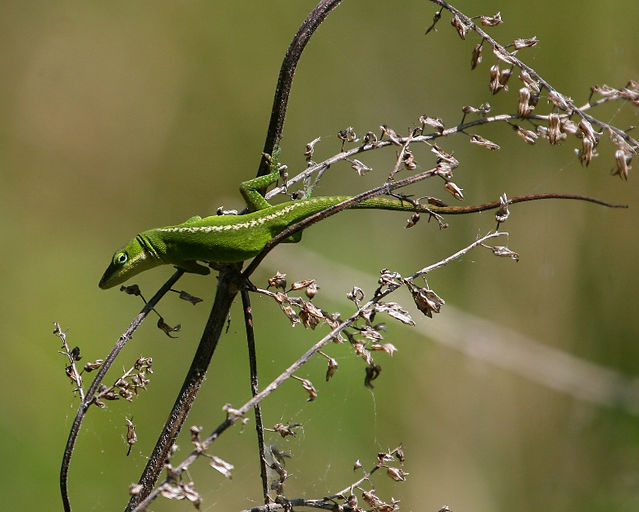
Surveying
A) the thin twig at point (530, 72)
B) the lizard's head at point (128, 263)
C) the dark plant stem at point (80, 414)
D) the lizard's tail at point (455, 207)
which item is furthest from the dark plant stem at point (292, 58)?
the lizard's head at point (128, 263)

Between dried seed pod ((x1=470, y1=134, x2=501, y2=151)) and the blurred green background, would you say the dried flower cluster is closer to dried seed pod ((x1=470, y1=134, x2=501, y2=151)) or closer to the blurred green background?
dried seed pod ((x1=470, y1=134, x2=501, y2=151))

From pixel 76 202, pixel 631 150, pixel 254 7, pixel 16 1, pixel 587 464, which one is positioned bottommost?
pixel 631 150

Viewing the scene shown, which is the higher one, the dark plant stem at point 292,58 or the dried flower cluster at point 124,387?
the dark plant stem at point 292,58

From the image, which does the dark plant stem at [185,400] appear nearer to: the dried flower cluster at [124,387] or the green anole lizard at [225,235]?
the dried flower cluster at [124,387]

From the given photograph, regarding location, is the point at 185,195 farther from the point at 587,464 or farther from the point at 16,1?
the point at 587,464

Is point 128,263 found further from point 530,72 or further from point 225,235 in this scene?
point 530,72

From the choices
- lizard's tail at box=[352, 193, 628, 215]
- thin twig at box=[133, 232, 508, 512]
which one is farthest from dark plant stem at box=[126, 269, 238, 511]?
lizard's tail at box=[352, 193, 628, 215]

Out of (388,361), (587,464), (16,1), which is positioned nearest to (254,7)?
(16,1)
